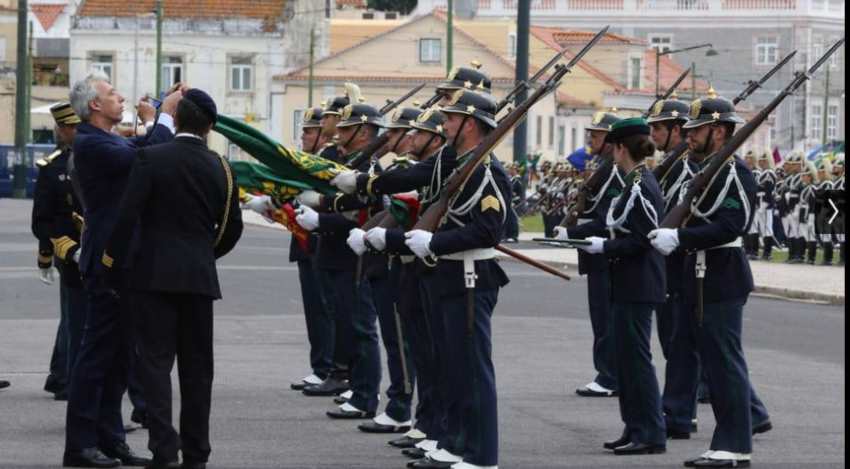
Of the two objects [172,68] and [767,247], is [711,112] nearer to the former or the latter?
[767,247]

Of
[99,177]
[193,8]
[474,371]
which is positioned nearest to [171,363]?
[99,177]

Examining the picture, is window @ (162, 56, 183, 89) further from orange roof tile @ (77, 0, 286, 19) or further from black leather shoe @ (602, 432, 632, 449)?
black leather shoe @ (602, 432, 632, 449)

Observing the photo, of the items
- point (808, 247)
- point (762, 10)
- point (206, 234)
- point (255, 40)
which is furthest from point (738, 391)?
point (762, 10)

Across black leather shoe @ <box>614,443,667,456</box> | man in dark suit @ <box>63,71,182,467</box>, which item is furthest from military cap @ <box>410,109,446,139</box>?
black leather shoe @ <box>614,443,667,456</box>

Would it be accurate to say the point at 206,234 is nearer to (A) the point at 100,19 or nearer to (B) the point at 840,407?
(B) the point at 840,407

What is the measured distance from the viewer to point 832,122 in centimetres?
9975

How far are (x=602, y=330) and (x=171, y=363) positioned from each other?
17.0 feet

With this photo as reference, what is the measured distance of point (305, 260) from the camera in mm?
14305

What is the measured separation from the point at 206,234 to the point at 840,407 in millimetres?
5451

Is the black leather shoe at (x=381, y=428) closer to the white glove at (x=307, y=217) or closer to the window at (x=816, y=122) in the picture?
the white glove at (x=307, y=217)

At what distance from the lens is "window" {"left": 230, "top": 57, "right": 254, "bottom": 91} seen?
8231 cm

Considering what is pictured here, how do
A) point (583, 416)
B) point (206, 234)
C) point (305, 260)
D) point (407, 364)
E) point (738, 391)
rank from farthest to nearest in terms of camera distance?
point (305, 260) → point (583, 416) → point (407, 364) → point (738, 391) → point (206, 234)

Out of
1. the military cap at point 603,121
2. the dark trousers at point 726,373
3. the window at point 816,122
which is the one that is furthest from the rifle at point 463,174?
the window at point 816,122

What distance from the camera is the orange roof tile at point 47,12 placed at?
9169 centimetres
